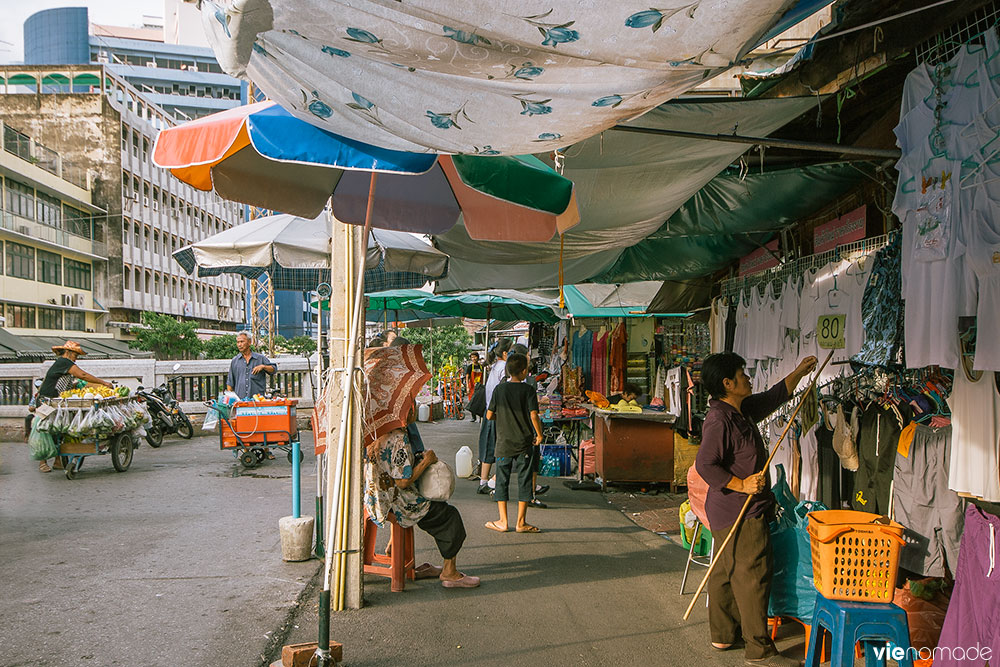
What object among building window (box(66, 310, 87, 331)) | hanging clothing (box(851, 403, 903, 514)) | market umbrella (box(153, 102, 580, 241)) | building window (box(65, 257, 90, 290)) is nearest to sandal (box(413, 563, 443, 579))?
market umbrella (box(153, 102, 580, 241))

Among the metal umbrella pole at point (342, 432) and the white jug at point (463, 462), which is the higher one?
the metal umbrella pole at point (342, 432)

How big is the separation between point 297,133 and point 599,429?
6.92 metres

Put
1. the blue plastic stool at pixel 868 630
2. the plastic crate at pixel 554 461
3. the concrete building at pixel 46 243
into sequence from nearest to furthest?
the blue plastic stool at pixel 868 630, the plastic crate at pixel 554 461, the concrete building at pixel 46 243

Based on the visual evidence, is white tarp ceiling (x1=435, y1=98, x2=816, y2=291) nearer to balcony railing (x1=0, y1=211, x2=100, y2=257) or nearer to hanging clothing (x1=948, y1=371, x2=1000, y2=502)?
hanging clothing (x1=948, y1=371, x2=1000, y2=502)

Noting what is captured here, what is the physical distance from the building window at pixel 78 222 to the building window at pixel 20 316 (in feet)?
21.8

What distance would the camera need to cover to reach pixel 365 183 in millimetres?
5082

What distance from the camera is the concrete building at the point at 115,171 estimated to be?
148ft

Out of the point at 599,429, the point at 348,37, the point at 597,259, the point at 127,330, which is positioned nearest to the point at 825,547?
the point at 348,37

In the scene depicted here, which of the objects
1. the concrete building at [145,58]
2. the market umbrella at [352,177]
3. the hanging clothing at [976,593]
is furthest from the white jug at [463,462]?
the concrete building at [145,58]

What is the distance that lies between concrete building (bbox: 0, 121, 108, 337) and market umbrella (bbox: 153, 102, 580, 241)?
36.1 metres

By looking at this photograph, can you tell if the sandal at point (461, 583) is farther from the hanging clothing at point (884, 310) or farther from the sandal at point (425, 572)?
the hanging clothing at point (884, 310)

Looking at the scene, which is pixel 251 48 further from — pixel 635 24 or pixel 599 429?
pixel 599 429

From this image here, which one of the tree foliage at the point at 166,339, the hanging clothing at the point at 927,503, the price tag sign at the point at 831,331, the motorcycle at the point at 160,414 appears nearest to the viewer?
the hanging clothing at the point at 927,503

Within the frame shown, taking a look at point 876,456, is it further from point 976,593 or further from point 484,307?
point 484,307
